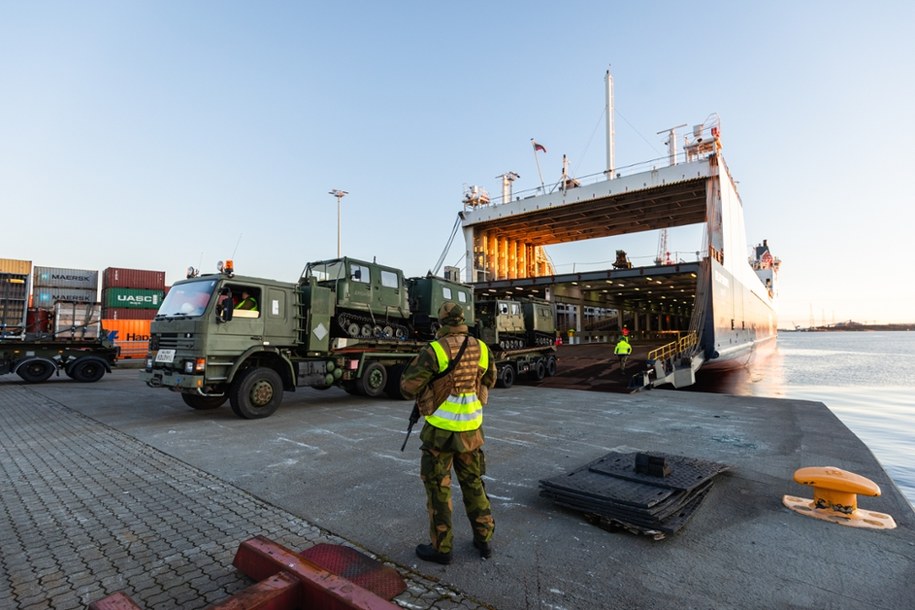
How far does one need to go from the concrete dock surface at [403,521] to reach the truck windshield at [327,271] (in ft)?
12.5

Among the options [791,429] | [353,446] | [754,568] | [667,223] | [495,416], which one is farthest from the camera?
[667,223]

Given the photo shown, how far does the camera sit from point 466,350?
3.25 metres

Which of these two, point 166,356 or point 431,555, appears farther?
point 166,356

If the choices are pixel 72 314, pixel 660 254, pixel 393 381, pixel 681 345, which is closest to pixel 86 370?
pixel 72 314

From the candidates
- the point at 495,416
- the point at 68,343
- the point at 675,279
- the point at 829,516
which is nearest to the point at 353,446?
the point at 495,416

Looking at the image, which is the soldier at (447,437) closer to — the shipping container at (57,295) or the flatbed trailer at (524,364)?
the flatbed trailer at (524,364)

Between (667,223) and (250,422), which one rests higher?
(667,223)

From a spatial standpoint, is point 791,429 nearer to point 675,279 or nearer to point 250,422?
point 250,422

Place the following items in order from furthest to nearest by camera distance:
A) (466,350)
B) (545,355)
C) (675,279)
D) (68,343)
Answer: (675,279), (545,355), (68,343), (466,350)

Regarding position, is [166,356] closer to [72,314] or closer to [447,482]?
[447,482]

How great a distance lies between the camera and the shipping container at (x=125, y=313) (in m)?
→ 23.6

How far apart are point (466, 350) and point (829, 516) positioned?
3.54m

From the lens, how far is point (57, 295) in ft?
84.3

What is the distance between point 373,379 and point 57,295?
84.5 feet
